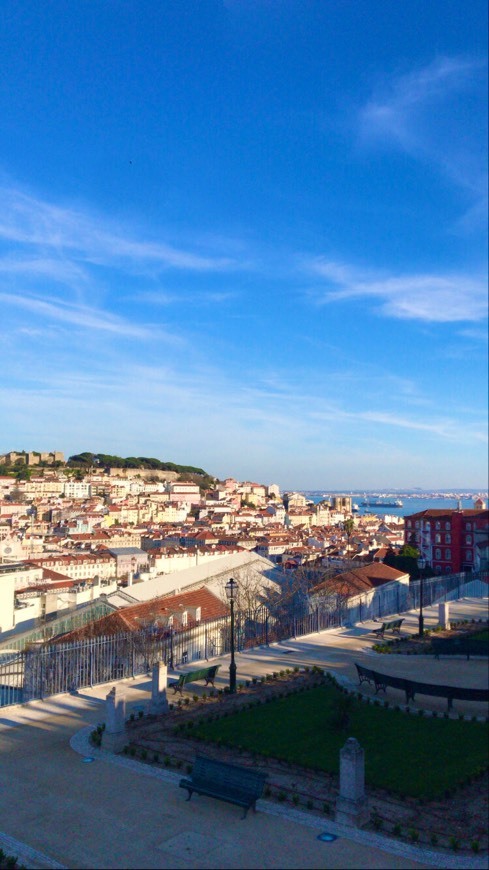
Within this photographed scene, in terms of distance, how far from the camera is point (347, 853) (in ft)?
17.9

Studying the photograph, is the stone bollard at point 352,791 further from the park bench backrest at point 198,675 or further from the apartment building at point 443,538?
the apartment building at point 443,538

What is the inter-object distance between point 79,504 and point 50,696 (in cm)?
9594

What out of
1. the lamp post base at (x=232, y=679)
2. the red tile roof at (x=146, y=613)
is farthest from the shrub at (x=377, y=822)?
the red tile roof at (x=146, y=613)

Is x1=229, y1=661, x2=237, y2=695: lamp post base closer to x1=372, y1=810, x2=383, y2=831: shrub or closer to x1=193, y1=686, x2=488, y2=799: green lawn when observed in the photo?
x1=193, y1=686, x2=488, y2=799: green lawn

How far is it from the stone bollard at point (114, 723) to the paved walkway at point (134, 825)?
0.46ft

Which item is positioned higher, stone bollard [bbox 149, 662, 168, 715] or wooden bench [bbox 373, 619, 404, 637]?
stone bollard [bbox 149, 662, 168, 715]

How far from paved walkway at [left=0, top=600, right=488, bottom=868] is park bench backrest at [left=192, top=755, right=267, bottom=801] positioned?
20 centimetres

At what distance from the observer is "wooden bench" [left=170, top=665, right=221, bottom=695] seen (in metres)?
10.2

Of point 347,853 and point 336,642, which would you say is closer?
point 347,853

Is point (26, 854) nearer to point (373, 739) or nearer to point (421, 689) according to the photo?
point (373, 739)

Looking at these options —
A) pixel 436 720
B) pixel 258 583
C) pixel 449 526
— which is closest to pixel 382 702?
pixel 436 720

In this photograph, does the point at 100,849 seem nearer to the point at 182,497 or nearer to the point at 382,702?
the point at 382,702

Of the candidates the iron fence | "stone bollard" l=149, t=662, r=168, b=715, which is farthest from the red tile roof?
"stone bollard" l=149, t=662, r=168, b=715

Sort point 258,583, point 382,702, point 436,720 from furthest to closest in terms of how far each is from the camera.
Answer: point 258,583 → point 382,702 → point 436,720
